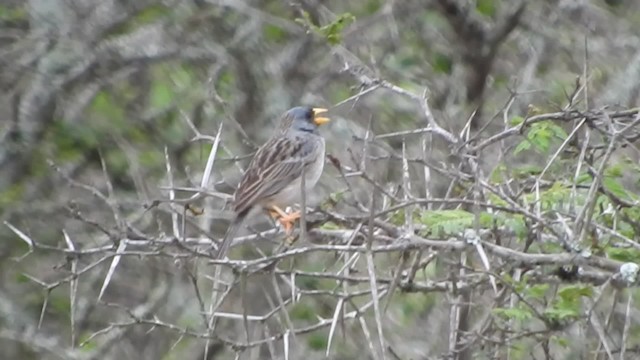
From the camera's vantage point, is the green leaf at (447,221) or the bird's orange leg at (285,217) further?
the bird's orange leg at (285,217)

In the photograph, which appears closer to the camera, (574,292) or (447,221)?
(574,292)

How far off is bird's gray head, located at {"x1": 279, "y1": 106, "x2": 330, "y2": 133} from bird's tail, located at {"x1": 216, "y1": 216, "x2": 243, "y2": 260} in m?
1.13

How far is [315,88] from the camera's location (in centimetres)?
815

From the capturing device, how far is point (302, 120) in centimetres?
703

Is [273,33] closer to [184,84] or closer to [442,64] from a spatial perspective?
[184,84]

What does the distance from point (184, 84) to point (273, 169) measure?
1.73 m

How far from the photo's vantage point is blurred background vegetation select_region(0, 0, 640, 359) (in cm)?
789

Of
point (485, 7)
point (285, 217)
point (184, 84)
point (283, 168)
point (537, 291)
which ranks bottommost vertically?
point (184, 84)

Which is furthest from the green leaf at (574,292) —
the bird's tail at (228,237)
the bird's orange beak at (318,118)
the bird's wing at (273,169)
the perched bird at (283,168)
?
the bird's orange beak at (318,118)

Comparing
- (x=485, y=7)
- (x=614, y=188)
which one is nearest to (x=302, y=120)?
(x=485, y=7)

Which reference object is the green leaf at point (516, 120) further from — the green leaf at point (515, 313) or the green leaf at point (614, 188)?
the green leaf at point (515, 313)

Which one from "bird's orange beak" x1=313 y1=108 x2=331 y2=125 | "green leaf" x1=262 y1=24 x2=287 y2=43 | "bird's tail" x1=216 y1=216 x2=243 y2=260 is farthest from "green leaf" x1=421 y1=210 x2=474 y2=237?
"green leaf" x1=262 y1=24 x2=287 y2=43

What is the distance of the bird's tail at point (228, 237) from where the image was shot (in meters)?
4.86

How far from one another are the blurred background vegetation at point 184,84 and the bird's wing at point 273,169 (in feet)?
3.18
